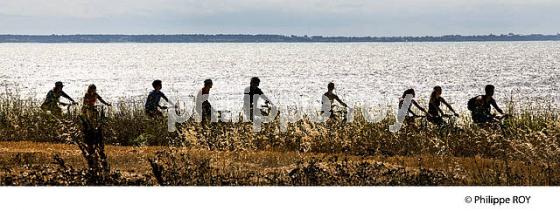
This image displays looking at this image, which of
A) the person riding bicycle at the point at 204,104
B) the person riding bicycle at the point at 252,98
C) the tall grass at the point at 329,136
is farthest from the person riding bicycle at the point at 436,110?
the person riding bicycle at the point at 204,104

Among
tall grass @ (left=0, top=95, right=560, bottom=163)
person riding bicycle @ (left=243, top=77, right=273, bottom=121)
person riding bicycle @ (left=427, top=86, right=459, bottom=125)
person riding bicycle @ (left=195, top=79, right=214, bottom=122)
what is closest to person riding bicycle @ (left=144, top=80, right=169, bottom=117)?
tall grass @ (left=0, top=95, right=560, bottom=163)

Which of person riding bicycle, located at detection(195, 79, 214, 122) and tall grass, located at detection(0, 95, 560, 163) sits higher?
person riding bicycle, located at detection(195, 79, 214, 122)

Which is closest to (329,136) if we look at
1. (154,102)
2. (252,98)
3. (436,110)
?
(252,98)

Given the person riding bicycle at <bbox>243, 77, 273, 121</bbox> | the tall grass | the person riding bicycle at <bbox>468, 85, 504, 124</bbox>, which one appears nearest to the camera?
the tall grass

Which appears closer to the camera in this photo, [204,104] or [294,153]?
[294,153]

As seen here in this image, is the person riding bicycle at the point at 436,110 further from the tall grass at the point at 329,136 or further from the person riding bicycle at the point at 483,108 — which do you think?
the person riding bicycle at the point at 483,108

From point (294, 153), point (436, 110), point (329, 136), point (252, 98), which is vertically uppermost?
point (252, 98)

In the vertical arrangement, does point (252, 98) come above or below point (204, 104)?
above

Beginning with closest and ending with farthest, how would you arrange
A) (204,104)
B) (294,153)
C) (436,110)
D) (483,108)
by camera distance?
(294,153)
(483,108)
(436,110)
(204,104)

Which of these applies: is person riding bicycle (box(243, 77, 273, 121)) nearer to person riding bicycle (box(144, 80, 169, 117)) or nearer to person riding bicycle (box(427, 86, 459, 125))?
person riding bicycle (box(144, 80, 169, 117))

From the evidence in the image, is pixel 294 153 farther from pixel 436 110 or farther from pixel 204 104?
pixel 436 110
